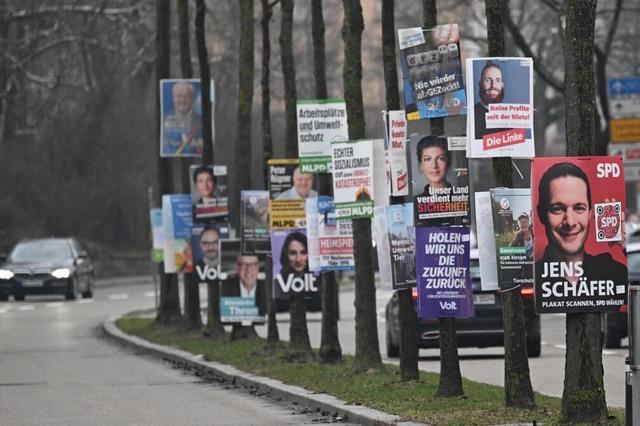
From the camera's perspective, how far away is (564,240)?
504 inches

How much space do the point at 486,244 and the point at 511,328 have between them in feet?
2.25

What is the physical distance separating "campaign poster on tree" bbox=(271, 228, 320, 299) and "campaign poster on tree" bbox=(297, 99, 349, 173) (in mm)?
1631

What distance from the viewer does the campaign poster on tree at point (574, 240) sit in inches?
502

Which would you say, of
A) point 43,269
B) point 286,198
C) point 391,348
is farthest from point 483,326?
point 43,269

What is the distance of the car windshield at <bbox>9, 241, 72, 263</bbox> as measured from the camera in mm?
47594

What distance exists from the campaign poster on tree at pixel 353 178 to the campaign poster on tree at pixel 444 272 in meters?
2.72

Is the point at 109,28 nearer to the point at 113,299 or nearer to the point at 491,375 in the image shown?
the point at 113,299

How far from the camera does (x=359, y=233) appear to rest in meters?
19.5

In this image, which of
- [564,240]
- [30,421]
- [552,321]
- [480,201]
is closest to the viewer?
[564,240]

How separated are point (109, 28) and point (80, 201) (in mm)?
7311

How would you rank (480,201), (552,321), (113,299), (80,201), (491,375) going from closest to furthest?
(480,201) < (491,375) < (552,321) < (113,299) < (80,201)

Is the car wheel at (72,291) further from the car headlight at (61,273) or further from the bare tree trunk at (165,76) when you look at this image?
the bare tree trunk at (165,76)

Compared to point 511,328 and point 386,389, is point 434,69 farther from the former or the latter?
point 386,389

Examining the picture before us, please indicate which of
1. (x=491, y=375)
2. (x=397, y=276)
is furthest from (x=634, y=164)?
(x=397, y=276)
